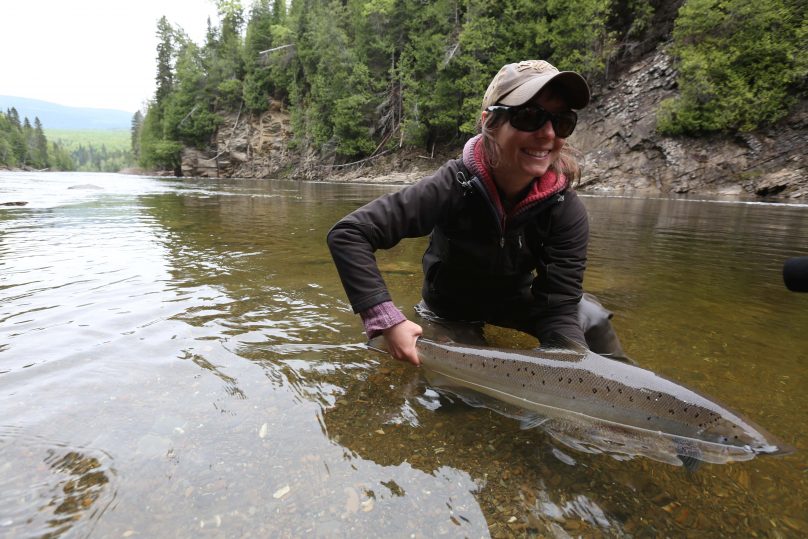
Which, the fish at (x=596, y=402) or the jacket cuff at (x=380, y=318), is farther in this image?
the jacket cuff at (x=380, y=318)

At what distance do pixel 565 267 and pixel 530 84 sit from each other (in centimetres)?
136

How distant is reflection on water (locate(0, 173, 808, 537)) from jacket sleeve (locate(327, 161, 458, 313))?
0.84 m

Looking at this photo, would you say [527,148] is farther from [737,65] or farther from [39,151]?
[39,151]

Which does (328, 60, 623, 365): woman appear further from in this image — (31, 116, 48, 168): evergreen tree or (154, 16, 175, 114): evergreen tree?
(31, 116, 48, 168): evergreen tree

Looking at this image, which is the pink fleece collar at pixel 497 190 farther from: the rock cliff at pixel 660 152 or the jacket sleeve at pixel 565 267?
the rock cliff at pixel 660 152

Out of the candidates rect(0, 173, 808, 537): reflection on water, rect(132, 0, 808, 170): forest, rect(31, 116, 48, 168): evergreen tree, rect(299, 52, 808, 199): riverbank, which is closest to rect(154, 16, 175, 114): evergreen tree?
rect(132, 0, 808, 170): forest

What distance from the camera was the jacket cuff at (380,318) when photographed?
2711 mm

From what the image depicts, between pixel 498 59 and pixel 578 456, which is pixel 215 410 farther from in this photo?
pixel 498 59

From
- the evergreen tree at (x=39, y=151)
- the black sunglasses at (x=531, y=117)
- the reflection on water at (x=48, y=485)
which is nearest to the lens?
the reflection on water at (x=48, y=485)

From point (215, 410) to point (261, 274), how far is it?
12.3ft

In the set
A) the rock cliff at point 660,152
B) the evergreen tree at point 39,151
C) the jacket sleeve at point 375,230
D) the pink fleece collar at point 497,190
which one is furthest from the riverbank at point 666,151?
the evergreen tree at point 39,151

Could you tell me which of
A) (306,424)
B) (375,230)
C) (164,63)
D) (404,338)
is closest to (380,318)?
(404,338)

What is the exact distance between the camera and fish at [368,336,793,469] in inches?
94.3

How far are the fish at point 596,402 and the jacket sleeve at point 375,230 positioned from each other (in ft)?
1.48
